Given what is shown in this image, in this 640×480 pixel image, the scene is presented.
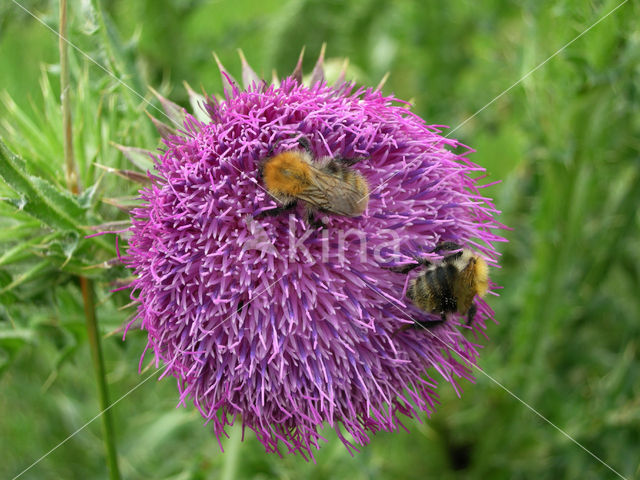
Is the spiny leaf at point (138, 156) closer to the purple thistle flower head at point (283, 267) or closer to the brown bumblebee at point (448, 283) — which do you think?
the purple thistle flower head at point (283, 267)

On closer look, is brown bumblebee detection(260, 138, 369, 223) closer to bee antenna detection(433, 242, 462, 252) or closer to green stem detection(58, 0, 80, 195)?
bee antenna detection(433, 242, 462, 252)

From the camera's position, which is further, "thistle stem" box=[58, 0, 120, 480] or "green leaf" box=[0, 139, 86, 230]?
"thistle stem" box=[58, 0, 120, 480]

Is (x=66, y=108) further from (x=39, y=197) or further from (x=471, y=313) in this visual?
(x=471, y=313)

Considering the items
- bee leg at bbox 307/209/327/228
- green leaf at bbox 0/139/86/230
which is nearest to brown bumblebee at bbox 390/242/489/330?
bee leg at bbox 307/209/327/228

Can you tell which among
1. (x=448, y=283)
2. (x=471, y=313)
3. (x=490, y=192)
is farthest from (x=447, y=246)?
(x=490, y=192)

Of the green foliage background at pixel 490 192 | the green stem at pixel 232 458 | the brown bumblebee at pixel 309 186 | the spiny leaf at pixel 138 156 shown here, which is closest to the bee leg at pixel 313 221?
the brown bumblebee at pixel 309 186
